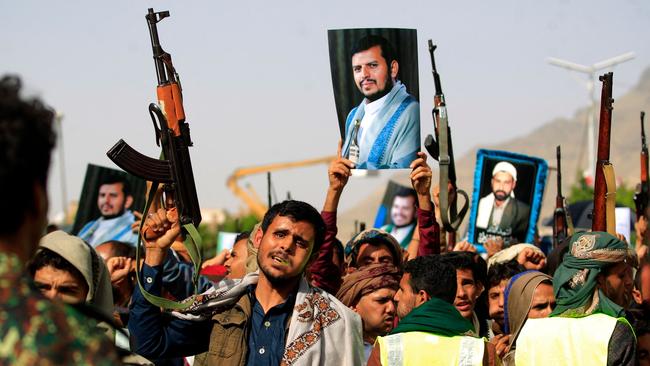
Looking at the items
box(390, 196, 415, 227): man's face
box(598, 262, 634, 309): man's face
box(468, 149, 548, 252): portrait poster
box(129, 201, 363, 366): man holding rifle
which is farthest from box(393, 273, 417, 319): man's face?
box(390, 196, 415, 227): man's face

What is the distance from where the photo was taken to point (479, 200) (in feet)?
30.5

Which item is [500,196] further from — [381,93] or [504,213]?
[381,93]

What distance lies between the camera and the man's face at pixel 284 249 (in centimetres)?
505

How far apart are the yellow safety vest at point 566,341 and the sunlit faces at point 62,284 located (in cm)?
193

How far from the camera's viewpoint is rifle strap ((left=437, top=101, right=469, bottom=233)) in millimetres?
7176

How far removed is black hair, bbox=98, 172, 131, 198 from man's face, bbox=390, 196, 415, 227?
313 cm

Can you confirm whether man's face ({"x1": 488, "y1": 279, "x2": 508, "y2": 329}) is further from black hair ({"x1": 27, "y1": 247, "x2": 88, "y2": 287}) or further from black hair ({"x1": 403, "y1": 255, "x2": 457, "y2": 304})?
black hair ({"x1": 27, "y1": 247, "x2": 88, "y2": 287})

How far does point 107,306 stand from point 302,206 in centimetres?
107

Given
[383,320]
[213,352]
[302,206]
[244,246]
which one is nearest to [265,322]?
[213,352]

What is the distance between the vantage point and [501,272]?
684 cm

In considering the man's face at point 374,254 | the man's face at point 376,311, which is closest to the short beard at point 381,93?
the man's face at point 374,254

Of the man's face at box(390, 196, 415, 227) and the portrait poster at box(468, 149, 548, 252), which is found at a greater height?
the portrait poster at box(468, 149, 548, 252)

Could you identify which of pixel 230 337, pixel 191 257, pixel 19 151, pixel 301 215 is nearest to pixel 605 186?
pixel 301 215

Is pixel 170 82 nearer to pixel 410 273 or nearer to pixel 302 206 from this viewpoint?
pixel 302 206
